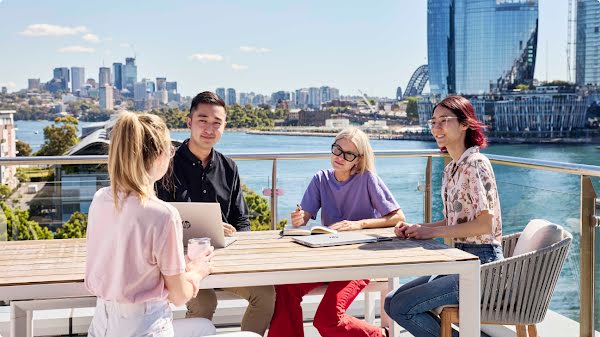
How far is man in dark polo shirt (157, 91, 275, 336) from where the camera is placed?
2705mm

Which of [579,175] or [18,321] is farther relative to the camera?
[579,175]

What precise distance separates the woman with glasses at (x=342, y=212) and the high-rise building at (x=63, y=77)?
117 feet

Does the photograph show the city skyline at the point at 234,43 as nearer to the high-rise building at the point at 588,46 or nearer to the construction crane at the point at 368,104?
the construction crane at the point at 368,104

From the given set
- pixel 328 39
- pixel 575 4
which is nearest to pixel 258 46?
pixel 328 39

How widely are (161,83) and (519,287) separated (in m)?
39.1

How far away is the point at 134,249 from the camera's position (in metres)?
1.64

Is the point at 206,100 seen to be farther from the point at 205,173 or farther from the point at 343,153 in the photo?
the point at 343,153

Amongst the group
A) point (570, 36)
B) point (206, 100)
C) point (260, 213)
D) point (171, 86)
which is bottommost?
point (260, 213)

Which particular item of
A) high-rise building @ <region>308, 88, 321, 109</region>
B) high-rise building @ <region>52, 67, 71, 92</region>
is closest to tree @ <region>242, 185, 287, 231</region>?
high-rise building @ <region>308, 88, 321, 109</region>

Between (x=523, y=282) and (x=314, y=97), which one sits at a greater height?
(x=314, y=97)

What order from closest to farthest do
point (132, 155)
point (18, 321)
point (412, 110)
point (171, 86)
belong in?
1. point (132, 155)
2. point (18, 321)
3. point (412, 110)
4. point (171, 86)

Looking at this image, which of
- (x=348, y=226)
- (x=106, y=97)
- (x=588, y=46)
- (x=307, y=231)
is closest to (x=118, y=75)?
(x=106, y=97)

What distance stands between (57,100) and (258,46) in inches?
569

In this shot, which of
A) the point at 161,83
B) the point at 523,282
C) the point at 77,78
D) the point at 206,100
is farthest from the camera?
the point at 161,83
